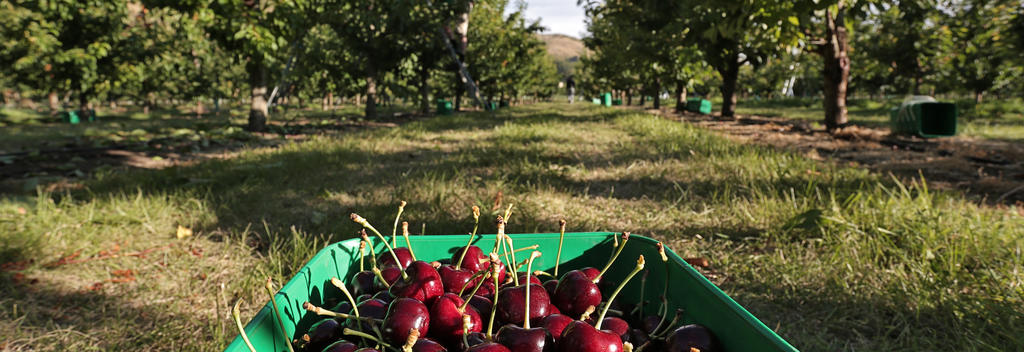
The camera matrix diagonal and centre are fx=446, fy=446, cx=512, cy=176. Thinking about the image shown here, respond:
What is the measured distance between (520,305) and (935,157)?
746 centimetres

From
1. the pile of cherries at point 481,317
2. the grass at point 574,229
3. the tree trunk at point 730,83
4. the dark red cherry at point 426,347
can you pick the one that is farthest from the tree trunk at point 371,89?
the dark red cherry at point 426,347

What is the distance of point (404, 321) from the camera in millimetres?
793

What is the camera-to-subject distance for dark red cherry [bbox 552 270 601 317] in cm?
97

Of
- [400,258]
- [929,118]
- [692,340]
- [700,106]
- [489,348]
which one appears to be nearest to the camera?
[489,348]

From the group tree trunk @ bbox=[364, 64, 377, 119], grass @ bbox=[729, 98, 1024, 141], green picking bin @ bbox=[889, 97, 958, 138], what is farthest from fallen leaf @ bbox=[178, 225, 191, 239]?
tree trunk @ bbox=[364, 64, 377, 119]

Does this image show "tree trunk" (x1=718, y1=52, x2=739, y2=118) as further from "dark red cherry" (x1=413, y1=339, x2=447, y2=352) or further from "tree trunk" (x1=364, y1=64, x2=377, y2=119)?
"dark red cherry" (x1=413, y1=339, x2=447, y2=352)

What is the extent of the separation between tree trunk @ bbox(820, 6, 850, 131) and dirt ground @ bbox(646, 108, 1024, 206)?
0.34m

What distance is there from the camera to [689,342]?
0.82 meters

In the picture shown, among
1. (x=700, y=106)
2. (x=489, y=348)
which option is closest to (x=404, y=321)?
(x=489, y=348)

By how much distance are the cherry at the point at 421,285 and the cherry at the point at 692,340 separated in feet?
1.58

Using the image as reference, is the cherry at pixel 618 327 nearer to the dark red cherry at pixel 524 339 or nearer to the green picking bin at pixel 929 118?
the dark red cherry at pixel 524 339

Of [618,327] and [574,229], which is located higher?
[618,327]

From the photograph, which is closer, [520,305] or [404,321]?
[404,321]

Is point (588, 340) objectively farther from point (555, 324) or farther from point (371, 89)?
point (371, 89)
